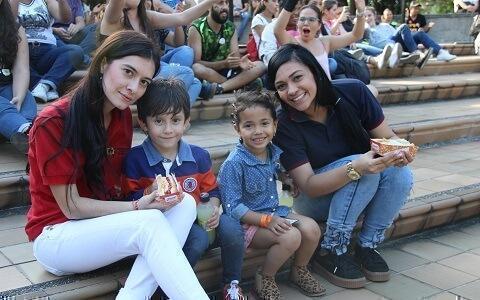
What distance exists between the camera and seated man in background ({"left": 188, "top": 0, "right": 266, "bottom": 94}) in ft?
20.3

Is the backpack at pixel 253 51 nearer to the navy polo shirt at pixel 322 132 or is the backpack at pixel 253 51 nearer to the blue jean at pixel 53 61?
the blue jean at pixel 53 61

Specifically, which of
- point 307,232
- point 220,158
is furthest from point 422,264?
point 220,158

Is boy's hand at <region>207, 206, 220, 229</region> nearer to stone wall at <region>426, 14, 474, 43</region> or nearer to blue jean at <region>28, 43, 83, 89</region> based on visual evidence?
blue jean at <region>28, 43, 83, 89</region>

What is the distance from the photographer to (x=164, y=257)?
2318mm

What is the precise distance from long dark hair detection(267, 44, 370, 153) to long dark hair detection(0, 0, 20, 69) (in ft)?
6.80

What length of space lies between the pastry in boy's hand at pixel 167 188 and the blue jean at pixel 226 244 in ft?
1.04

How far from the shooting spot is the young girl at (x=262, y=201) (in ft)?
9.62

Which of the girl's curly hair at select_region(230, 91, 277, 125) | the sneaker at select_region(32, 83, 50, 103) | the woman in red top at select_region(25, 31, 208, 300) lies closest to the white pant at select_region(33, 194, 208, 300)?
the woman in red top at select_region(25, 31, 208, 300)

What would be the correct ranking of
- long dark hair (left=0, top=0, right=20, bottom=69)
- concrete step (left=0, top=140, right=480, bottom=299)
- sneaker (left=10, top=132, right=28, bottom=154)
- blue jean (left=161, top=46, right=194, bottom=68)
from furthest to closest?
blue jean (left=161, top=46, right=194, bottom=68)
long dark hair (left=0, top=0, right=20, bottom=69)
sneaker (left=10, top=132, right=28, bottom=154)
concrete step (left=0, top=140, right=480, bottom=299)

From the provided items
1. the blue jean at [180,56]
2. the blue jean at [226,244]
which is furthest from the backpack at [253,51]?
the blue jean at [226,244]

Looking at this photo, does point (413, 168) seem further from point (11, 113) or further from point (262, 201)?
point (11, 113)

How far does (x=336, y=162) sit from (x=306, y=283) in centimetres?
69

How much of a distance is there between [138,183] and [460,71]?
8.67 meters

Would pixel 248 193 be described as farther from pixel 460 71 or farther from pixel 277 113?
pixel 460 71
